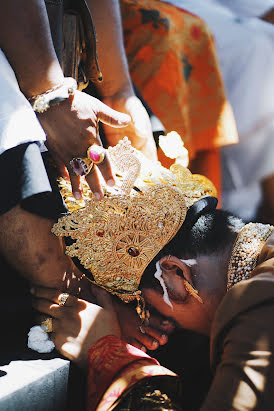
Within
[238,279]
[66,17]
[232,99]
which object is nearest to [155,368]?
[238,279]

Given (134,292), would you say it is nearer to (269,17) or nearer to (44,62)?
(44,62)

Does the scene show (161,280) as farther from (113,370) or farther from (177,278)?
(113,370)

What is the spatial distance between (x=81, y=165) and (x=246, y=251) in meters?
0.47

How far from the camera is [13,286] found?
128 centimetres

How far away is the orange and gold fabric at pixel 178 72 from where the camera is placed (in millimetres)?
2379

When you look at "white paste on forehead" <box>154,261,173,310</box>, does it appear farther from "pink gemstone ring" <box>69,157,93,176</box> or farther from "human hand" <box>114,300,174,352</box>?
"pink gemstone ring" <box>69,157,93,176</box>

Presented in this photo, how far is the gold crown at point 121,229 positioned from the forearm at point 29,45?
30cm

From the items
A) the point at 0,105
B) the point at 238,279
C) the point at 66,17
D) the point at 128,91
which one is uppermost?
the point at 66,17

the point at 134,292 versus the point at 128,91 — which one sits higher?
the point at 128,91

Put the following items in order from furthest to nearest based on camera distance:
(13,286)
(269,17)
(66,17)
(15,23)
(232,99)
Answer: (269,17) < (232,99) < (66,17) < (13,286) < (15,23)

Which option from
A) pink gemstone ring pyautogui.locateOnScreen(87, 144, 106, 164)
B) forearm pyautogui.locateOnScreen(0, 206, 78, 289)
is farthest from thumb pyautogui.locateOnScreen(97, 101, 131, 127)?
forearm pyautogui.locateOnScreen(0, 206, 78, 289)

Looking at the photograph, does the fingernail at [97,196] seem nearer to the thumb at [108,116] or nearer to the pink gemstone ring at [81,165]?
the pink gemstone ring at [81,165]

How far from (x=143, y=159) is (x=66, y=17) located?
1.59 feet

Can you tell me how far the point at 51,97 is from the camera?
1192mm
